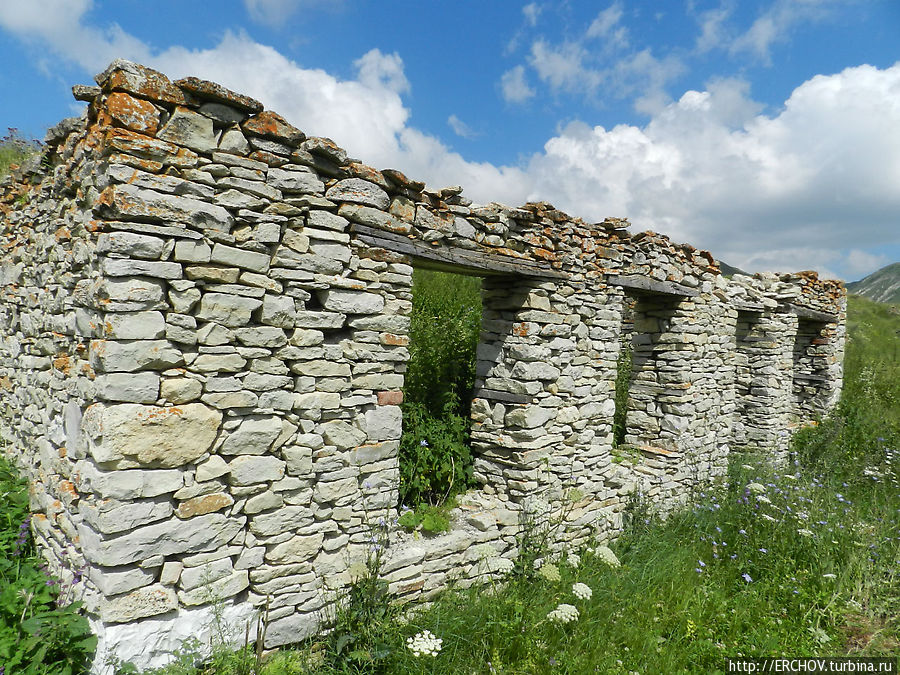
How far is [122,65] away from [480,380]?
11.6 ft

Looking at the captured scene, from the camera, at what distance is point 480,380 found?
4727 millimetres

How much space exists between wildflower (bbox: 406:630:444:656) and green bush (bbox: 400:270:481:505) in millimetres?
1237

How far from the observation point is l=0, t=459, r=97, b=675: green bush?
251 centimetres

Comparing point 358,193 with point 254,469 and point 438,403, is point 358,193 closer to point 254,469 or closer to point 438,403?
point 254,469

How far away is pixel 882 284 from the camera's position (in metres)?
118

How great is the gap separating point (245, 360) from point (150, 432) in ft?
1.99

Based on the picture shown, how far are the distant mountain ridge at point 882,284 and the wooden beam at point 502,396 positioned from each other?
136m

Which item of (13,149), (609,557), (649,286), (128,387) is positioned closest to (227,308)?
(128,387)

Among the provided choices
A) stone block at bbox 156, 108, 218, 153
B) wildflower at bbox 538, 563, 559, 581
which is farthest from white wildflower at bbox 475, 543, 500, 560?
stone block at bbox 156, 108, 218, 153

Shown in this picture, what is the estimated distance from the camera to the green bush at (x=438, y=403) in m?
4.29

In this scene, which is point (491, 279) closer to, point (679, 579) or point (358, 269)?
point (358, 269)

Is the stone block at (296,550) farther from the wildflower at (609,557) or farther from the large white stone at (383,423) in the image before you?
the wildflower at (609,557)

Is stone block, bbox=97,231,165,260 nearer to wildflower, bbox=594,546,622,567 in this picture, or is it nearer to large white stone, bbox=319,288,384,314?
large white stone, bbox=319,288,384,314

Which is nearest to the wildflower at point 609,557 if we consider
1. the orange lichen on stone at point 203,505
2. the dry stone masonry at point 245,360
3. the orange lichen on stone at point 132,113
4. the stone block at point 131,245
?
the dry stone masonry at point 245,360
